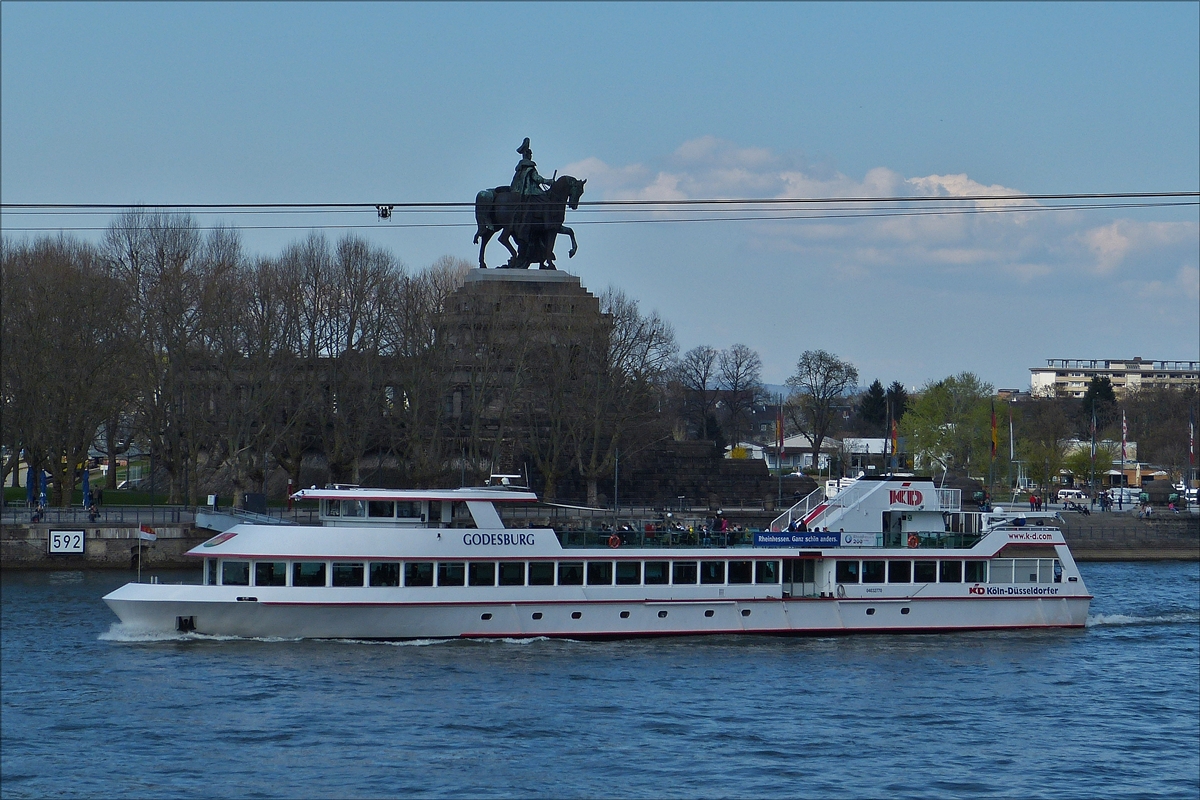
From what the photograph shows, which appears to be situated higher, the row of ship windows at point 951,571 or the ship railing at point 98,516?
the ship railing at point 98,516

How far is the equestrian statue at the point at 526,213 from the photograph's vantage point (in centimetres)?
7394

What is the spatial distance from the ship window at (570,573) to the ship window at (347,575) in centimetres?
550

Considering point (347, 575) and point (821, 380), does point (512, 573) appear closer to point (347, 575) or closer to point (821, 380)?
point (347, 575)

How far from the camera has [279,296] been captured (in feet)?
216

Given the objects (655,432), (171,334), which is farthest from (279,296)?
(655,432)

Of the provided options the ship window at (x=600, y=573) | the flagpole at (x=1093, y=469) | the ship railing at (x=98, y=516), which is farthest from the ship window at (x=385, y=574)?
the flagpole at (x=1093, y=469)

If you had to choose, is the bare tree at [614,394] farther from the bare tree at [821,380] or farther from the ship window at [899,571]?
the bare tree at [821,380]

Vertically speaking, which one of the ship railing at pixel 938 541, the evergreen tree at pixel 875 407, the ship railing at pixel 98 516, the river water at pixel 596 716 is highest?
the evergreen tree at pixel 875 407

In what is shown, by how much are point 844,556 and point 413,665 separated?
13576 mm

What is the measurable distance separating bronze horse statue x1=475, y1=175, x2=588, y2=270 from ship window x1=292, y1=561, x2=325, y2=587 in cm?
3862

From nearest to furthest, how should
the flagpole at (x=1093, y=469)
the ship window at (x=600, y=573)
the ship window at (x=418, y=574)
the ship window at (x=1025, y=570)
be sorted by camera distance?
the ship window at (x=418, y=574)
the ship window at (x=600, y=573)
the ship window at (x=1025, y=570)
the flagpole at (x=1093, y=469)

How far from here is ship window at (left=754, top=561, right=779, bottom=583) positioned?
4109 cm

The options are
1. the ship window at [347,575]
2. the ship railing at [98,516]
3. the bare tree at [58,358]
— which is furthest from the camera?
the bare tree at [58,358]

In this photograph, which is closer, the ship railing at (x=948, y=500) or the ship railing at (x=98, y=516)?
the ship railing at (x=948, y=500)
